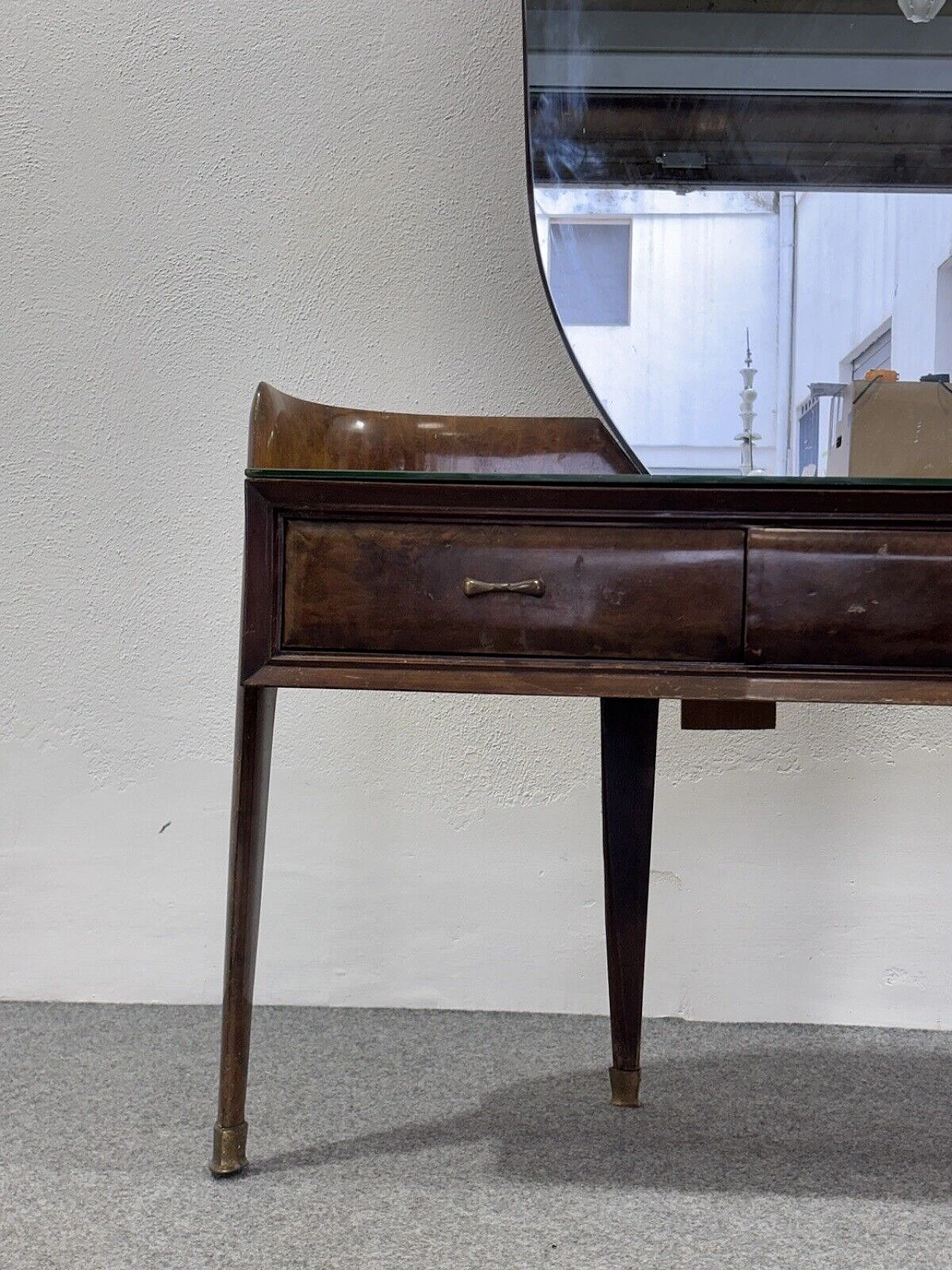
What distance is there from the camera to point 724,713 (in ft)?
3.46

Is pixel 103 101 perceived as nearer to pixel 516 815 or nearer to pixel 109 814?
pixel 109 814

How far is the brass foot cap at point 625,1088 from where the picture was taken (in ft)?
3.56

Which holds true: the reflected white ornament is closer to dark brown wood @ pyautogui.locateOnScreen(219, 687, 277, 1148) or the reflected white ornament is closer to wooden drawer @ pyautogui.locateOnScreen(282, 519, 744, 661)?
wooden drawer @ pyautogui.locateOnScreen(282, 519, 744, 661)

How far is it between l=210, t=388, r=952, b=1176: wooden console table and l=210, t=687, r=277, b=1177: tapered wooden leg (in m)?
0.06

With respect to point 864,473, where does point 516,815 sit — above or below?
below

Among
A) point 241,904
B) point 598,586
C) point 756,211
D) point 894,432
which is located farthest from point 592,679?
point 756,211

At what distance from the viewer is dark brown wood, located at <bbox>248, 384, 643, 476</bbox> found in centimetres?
107

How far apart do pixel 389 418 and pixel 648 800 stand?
47 centimetres

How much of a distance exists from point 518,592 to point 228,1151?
1.69ft

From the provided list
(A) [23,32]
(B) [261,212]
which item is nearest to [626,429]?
(B) [261,212]

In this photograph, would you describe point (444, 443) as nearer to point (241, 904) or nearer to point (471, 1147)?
point (241, 904)

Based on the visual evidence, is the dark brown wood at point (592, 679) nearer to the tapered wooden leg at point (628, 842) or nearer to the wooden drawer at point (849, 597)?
the wooden drawer at point (849, 597)

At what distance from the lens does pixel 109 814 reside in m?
1.41

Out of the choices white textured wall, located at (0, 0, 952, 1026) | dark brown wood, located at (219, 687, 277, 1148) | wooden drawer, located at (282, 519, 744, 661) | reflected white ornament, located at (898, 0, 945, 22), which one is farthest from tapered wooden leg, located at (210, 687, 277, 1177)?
reflected white ornament, located at (898, 0, 945, 22)
